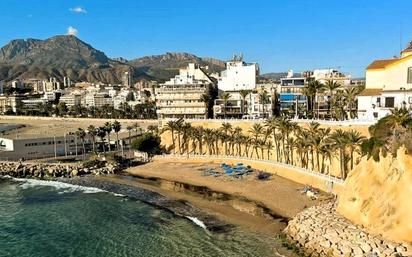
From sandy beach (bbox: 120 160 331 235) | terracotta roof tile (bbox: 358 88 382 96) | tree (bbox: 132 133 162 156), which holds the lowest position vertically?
sandy beach (bbox: 120 160 331 235)

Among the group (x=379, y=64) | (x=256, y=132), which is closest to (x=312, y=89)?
(x=379, y=64)

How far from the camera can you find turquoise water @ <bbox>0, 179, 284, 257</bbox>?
3866 cm

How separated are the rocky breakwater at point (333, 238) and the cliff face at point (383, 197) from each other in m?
0.97

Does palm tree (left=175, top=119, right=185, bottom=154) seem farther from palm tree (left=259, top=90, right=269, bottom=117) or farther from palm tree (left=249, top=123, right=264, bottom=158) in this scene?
palm tree (left=259, top=90, right=269, bottom=117)

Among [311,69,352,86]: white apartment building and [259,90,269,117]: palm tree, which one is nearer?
[259,90,269,117]: palm tree

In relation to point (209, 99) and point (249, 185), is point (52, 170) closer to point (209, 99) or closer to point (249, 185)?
point (249, 185)

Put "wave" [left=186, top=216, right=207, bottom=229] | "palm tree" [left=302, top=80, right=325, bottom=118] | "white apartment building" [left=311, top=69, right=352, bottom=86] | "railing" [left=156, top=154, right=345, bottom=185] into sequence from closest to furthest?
"wave" [left=186, top=216, right=207, bottom=229]
"railing" [left=156, top=154, right=345, bottom=185]
"palm tree" [left=302, top=80, right=325, bottom=118]
"white apartment building" [left=311, top=69, right=352, bottom=86]

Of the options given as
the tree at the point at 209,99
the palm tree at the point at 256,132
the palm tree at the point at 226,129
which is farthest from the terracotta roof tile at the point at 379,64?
the tree at the point at 209,99

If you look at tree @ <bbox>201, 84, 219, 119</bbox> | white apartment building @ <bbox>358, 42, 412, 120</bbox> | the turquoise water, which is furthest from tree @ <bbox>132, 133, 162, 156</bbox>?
white apartment building @ <bbox>358, 42, 412, 120</bbox>

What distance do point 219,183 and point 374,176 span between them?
1114 inches

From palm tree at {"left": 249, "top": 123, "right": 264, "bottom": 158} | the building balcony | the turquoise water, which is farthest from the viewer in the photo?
the building balcony

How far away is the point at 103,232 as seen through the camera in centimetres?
4416

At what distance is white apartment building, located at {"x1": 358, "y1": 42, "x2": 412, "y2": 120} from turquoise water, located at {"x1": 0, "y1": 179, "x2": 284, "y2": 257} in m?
32.1

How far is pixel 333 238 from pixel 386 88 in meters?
33.6
